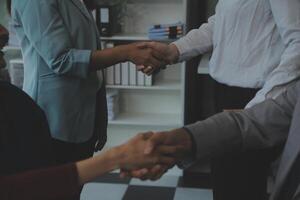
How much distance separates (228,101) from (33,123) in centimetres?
89

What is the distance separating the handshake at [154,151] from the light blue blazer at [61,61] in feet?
1.94

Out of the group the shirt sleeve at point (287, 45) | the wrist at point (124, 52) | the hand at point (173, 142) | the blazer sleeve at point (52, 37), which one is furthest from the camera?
the wrist at point (124, 52)

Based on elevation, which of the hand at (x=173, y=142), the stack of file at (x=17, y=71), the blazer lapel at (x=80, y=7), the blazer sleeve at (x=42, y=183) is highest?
the blazer lapel at (x=80, y=7)

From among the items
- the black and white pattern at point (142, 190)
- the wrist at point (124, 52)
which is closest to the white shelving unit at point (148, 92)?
the black and white pattern at point (142, 190)

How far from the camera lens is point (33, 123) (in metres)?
1.29

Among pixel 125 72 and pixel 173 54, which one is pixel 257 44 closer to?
pixel 173 54

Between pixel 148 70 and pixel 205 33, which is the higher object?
pixel 205 33

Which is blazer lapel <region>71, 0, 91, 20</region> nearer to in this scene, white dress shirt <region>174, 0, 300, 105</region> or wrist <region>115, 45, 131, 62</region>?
wrist <region>115, 45, 131, 62</region>

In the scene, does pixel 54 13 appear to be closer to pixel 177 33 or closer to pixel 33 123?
pixel 33 123

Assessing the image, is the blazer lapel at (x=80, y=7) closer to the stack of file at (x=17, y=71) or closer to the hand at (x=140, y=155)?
the hand at (x=140, y=155)

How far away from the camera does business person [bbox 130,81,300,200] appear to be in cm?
112

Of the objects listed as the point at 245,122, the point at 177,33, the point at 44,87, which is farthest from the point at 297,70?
the point at 177,33

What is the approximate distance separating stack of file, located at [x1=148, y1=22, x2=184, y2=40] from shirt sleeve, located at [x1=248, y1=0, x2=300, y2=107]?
1416 millimetres

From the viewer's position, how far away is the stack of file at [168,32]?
2.99 meters
